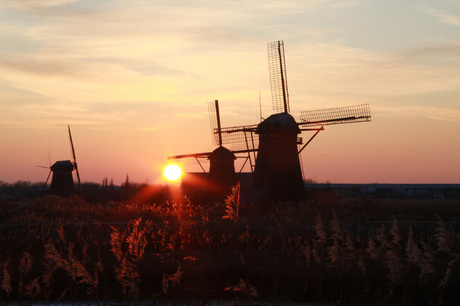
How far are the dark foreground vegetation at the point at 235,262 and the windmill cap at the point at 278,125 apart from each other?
14152mm

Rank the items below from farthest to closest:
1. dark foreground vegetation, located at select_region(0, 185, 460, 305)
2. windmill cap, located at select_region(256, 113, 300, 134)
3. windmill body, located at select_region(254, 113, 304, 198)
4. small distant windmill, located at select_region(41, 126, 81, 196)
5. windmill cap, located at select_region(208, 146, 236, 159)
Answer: small distant windmill, located at select_region(41, 126, 81, 196) < windmill cap, located at select_region(208, 146, 236, 159) < windmill cap, located at select_region(256, 113, 300, 134) < windmill body, located at select_region(254, 113, 304, 198) < dark foreground vegetation, located at select_region(0, 185, 460, 305)

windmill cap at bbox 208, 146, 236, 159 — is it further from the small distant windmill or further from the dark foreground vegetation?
the dark foreground vegetation

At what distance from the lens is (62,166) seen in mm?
52000

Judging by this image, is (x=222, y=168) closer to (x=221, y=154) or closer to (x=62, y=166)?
(x=221, y=154)

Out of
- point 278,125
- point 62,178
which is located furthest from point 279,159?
point 62,178

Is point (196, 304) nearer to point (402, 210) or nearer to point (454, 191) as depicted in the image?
point (402, 210)

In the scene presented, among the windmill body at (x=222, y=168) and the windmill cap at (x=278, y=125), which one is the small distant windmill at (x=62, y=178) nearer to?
the windmill body at (x=222, y=168)

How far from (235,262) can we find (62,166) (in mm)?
43198

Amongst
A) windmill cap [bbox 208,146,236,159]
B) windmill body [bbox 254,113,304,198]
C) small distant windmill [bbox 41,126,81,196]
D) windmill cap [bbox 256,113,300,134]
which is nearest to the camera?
windmill body [bbox 254,113,304,198]

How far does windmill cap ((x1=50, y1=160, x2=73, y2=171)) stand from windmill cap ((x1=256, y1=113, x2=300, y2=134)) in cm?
2477

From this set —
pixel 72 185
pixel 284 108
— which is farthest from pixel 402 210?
pixel 72 185

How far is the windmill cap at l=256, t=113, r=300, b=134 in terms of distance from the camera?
33.0 metres

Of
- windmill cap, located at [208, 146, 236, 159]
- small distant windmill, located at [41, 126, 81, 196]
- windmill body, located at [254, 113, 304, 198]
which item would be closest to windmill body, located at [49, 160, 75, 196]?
small distant windmill, located at [41, 126, 81, 196]

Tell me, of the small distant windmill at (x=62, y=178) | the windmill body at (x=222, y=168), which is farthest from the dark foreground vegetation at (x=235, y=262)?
the small distant windmill at (x=62, y=178)
